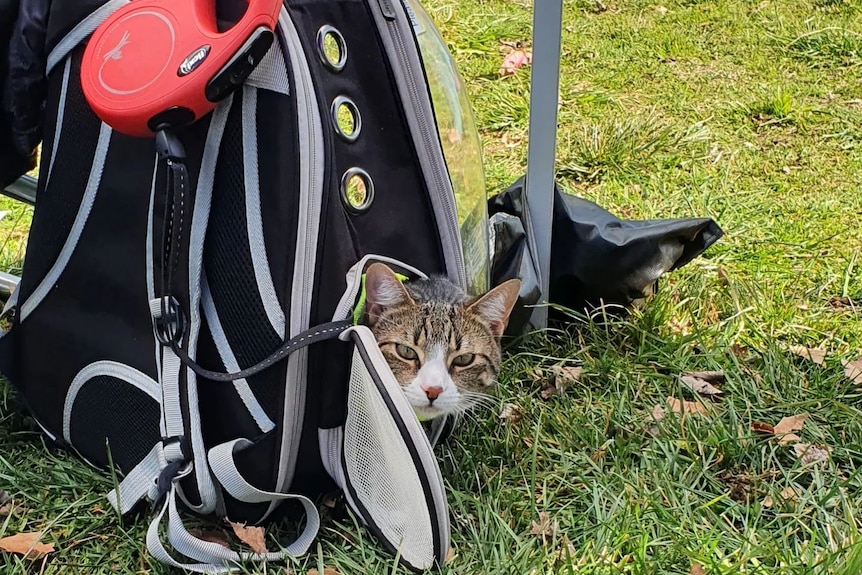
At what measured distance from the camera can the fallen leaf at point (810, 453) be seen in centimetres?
119

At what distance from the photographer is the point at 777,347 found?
55.9 inches

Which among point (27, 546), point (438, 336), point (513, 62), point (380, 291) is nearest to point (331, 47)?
point (380, 291)

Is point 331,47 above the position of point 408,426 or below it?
above

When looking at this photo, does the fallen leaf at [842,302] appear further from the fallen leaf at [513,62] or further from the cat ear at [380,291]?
the fallen leaf at [513,62]

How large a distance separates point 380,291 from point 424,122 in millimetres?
224

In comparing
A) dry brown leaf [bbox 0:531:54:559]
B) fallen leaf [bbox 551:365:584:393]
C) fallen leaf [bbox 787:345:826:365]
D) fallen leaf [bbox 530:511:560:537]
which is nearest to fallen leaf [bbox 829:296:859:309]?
fallen leaf [bbox 787:345:826:365]

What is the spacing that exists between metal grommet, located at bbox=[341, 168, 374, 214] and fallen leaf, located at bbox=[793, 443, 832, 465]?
697mm

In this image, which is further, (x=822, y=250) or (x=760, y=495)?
(x=822, y=250)

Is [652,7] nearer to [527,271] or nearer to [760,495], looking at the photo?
[527,271]

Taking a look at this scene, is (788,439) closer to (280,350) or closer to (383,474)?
(383,474)

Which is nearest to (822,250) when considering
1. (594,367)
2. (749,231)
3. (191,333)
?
(749,231)

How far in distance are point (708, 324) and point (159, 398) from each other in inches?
37.9

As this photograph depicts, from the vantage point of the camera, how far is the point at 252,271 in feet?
3.25

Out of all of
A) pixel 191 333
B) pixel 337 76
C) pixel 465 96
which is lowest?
pixel 191 333
